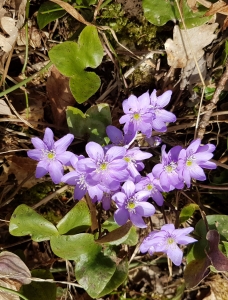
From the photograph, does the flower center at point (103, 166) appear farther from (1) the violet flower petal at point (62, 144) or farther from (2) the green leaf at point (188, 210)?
(2) the green leaf at point (188, 210)

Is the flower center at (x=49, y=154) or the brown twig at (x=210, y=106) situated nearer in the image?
the flower center at (x=49, y=154)

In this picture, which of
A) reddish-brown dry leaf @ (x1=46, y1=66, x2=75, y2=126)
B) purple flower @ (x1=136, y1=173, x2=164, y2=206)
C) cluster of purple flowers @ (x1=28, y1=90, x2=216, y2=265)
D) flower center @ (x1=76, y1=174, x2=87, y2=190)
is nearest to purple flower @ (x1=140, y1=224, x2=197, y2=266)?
cluster of purple flowers @ (x1=28, y1=90, x2=216, y2=265)

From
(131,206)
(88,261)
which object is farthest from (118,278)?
(131,206)

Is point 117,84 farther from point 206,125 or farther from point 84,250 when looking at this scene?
point 84,250

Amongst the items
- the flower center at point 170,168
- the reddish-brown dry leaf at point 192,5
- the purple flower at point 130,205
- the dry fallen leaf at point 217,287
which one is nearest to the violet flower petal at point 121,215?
the purple flower at point 130,205

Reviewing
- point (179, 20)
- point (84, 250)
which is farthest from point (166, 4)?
point (84, 250)
